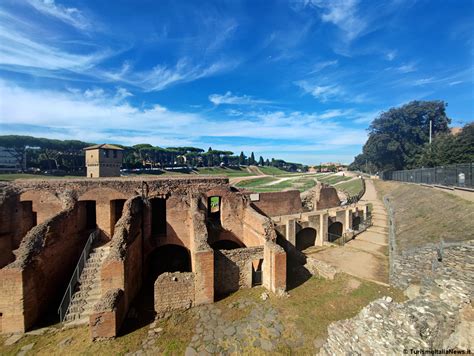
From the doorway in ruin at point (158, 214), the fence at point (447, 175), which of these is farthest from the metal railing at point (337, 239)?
the doorway in ruin at point (158, 214)

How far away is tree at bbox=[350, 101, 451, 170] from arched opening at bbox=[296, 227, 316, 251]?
29.3m

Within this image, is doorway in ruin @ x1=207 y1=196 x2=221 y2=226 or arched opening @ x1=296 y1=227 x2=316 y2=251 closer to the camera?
doorway in ruin @ x1=207 y1=196 x2=221 y2=226

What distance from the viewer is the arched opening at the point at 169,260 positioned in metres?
14.5

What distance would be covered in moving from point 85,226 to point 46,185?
3223 millimetres

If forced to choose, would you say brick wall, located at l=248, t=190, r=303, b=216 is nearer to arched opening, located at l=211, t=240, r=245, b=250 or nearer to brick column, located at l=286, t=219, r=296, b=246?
brick column, located at l=286, t=219, r=296, b=246

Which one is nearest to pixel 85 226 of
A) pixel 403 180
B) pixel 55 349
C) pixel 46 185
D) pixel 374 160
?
pixel 46 185

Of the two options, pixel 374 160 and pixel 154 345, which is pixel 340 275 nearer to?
pixel 154 345

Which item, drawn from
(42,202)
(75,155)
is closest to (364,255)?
(42,202)

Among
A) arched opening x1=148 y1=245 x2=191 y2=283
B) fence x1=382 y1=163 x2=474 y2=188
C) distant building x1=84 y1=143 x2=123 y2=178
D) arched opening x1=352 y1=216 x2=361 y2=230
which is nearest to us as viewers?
arched opening x1=148 y1=245 x2=191 y2=283

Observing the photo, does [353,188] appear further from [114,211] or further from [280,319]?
[114,211]

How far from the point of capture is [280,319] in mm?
8406

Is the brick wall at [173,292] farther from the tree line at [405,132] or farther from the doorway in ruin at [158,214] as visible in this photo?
the tree line at [405,132]

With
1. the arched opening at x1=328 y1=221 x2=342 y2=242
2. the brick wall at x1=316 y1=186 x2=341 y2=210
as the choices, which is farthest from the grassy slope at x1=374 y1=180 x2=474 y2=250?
the brick wall at x1=316 y1=186 x2=341 y2=210

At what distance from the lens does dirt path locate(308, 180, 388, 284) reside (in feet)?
38.5
